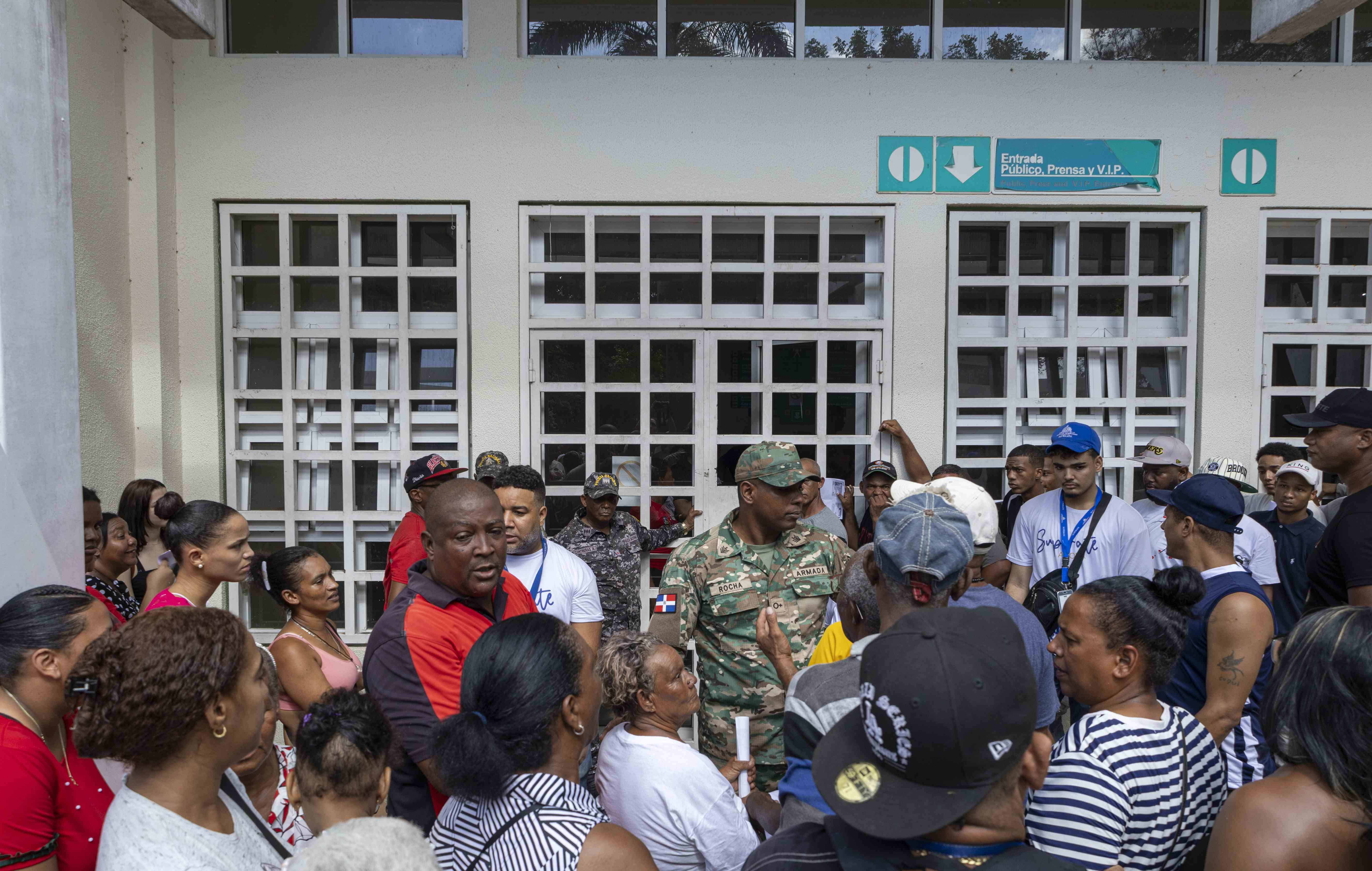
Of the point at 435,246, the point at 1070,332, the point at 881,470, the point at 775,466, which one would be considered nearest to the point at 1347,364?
the point at 1070,332

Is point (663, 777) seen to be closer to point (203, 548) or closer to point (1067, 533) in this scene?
point (203, 548)

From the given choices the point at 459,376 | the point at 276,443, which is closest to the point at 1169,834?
the point at 459,376

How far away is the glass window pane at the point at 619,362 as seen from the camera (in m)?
5.96

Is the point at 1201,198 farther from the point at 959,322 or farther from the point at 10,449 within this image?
the point at 10,449

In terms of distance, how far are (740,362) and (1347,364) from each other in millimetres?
4381

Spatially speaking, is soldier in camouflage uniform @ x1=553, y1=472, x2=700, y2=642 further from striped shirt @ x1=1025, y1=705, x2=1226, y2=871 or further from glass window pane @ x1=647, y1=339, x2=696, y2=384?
striped shirt @ x1=1025, y1=705, x2=1226, y2=871

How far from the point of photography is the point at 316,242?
19.6 feet

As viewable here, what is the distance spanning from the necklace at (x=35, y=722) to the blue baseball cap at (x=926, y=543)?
1.99m

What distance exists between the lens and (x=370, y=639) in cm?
234

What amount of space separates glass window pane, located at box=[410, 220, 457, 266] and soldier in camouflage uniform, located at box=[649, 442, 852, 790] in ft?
11.2

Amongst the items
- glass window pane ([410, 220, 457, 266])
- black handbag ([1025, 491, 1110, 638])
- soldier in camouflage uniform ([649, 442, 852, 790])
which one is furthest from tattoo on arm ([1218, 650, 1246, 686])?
glass window pane ([410, 220, 457, 266])

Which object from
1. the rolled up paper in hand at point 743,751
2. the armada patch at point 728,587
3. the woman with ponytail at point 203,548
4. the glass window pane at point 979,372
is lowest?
the rolled up paper in hand at point 743,751

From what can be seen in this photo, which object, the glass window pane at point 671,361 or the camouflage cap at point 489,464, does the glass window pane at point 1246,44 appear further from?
the camouflage cap at point 489,464

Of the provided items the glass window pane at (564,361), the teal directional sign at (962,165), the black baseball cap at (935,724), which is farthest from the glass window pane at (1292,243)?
the black baseball cap at (935,724)
